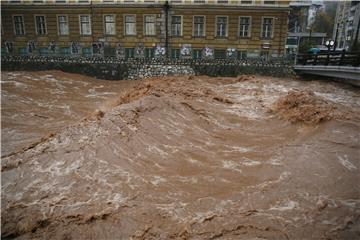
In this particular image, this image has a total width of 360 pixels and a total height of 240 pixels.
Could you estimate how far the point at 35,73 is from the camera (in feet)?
80.2

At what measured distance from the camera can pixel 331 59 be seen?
21.4m

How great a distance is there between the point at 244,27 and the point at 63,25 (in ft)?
52.1

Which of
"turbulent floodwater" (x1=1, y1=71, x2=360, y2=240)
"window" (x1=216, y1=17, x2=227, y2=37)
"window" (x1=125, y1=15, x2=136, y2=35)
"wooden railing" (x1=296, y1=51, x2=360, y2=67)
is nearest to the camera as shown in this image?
"turbulent floodwater" (x1=1, y1=71, x2=360, y2=240)

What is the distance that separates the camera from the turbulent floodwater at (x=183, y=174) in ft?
19.6

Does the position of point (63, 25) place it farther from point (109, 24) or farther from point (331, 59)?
point (331, 59)

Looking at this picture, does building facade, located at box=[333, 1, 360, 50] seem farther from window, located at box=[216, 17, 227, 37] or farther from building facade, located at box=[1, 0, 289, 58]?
window, located at box=[216, 17, 227, 37]

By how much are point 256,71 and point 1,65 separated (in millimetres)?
19558

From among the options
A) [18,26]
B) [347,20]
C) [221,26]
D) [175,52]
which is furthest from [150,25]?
[347,20]

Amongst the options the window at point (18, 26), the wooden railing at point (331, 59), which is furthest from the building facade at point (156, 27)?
the wooden railing at point (331, 59)

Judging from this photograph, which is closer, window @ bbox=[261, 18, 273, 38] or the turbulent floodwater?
the turbulent floodwater

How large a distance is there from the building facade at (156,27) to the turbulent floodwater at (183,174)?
51.9 feet

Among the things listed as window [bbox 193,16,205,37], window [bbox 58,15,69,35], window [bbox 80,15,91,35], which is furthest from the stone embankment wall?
window [bbox 58,15,69,35]

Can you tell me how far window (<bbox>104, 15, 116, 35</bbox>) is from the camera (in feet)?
93.8

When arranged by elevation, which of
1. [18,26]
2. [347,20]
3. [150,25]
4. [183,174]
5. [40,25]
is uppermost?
[347,20]
